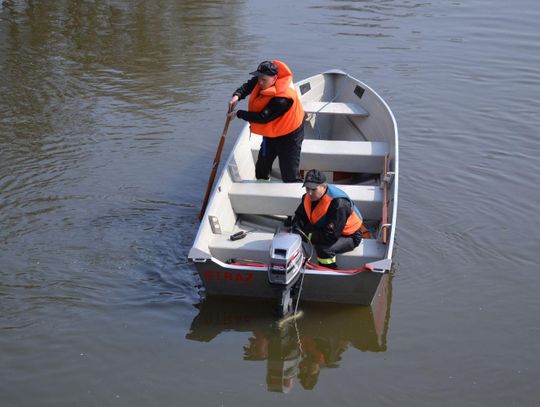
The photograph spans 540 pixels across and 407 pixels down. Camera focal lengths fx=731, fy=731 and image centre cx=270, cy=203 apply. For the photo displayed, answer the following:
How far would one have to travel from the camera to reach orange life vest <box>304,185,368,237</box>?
6.54 meters

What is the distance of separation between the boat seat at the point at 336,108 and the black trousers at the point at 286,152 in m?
2.02

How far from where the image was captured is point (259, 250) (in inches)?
266

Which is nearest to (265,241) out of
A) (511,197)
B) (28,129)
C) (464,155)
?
(511,197)

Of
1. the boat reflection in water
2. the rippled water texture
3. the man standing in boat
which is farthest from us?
the man standing in boat

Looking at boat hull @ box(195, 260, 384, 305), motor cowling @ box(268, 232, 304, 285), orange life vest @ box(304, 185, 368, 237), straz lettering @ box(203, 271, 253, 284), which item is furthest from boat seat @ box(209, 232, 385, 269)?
motor cowling @ box(268, 232, 304, 285)

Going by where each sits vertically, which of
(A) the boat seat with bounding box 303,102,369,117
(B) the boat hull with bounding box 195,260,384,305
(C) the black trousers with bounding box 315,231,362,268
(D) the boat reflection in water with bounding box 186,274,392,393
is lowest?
(D) the boat reflection in water with bounding box 186,274,392,393

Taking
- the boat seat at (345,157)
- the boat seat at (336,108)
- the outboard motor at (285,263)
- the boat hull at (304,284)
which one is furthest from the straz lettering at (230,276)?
the boat seat at (336,108)

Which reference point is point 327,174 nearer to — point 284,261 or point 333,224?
point 333,224

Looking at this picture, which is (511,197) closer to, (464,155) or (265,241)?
(464,155)

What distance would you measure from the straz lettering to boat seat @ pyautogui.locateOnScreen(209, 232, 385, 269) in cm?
47

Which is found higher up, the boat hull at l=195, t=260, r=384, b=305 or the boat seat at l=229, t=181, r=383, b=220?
the boat seat at l=229, t=181, r=383, b=220

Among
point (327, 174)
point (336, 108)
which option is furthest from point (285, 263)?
point (336, 108)

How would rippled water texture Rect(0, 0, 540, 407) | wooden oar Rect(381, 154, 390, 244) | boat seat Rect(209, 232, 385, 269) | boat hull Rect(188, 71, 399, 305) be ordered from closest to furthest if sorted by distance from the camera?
rippled water texture Rect(0, 0, 540, 407) < boat hull Rect(188, 71, 399, 305) < boat seat Rect(209, 232, 385, 269) < wooden oar Rect(381, 154, 390, 244)

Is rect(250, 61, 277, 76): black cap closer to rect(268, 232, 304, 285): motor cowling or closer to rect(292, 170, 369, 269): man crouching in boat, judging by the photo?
rect(292, 170, 369, 269): man crouching in boat
